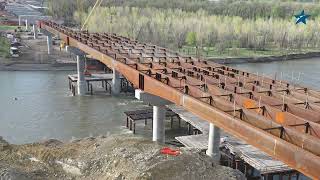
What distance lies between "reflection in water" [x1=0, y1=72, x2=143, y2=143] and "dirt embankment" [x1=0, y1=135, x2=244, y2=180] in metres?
13.7

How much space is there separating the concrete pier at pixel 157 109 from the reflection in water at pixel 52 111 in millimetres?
7817

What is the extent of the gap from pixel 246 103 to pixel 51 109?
24472 mm

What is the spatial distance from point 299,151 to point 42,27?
55925 mm

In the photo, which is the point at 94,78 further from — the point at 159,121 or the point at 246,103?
the point at 246,103

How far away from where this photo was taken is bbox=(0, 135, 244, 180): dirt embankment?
14445 mm

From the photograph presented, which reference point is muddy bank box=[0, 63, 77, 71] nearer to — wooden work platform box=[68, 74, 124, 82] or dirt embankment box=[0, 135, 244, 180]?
wooden work platform box=[68, 74, 124, 82]

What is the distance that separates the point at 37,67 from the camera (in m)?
→ 55.3

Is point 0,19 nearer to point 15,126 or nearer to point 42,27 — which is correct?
point 42,27

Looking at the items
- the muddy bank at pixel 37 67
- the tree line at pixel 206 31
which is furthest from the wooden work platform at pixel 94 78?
the tree line at pixel 206 31

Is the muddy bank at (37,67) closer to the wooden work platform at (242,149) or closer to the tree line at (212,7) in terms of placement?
the wooden work platform at (242,149)

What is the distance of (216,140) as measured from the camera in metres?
23.0

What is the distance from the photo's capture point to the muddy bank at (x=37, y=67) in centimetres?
5462

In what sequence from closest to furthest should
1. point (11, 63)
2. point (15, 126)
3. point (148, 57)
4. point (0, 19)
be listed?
1. point (148, 57)
2. point (15, 126)
3. point (11, 63)
4. point (0, 19)

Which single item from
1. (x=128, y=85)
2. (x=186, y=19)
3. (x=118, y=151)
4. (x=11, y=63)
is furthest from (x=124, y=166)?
(x=186, y=19)
